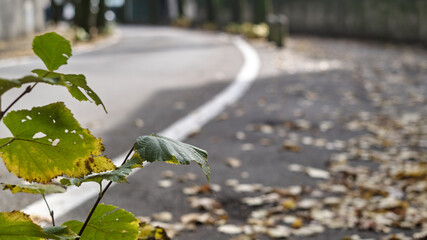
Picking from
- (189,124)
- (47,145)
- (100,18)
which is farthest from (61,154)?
(100,18)

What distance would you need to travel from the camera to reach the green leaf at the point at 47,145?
4.46 ft

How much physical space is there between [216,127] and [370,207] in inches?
127

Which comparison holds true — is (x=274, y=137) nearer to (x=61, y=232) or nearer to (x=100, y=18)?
(x=61, y=232)

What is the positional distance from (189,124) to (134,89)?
3.25m

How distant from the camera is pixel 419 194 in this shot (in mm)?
4707

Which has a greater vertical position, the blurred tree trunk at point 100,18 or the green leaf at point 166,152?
the green leaf at point 166,152

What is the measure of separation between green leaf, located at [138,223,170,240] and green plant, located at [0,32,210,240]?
44 centimetres

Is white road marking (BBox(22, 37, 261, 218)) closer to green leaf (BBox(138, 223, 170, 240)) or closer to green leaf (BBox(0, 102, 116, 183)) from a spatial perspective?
green leaf (BBox(138, 223, 170, 240))

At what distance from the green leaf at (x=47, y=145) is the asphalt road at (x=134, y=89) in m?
2.77

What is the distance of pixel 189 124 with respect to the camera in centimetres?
746

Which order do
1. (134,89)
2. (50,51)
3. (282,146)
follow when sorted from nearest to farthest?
(50,51), (282,146), (134,89)

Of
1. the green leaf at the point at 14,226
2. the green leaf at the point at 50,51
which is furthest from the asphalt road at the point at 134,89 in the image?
the green leaf at the point at 50,51

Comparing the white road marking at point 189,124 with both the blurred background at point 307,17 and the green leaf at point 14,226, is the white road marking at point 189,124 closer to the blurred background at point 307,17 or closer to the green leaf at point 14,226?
the green leaf at point 14,226

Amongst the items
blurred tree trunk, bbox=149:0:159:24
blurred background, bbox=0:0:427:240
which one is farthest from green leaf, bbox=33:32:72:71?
blurred tree trunk, bbox=149:0:159:24
